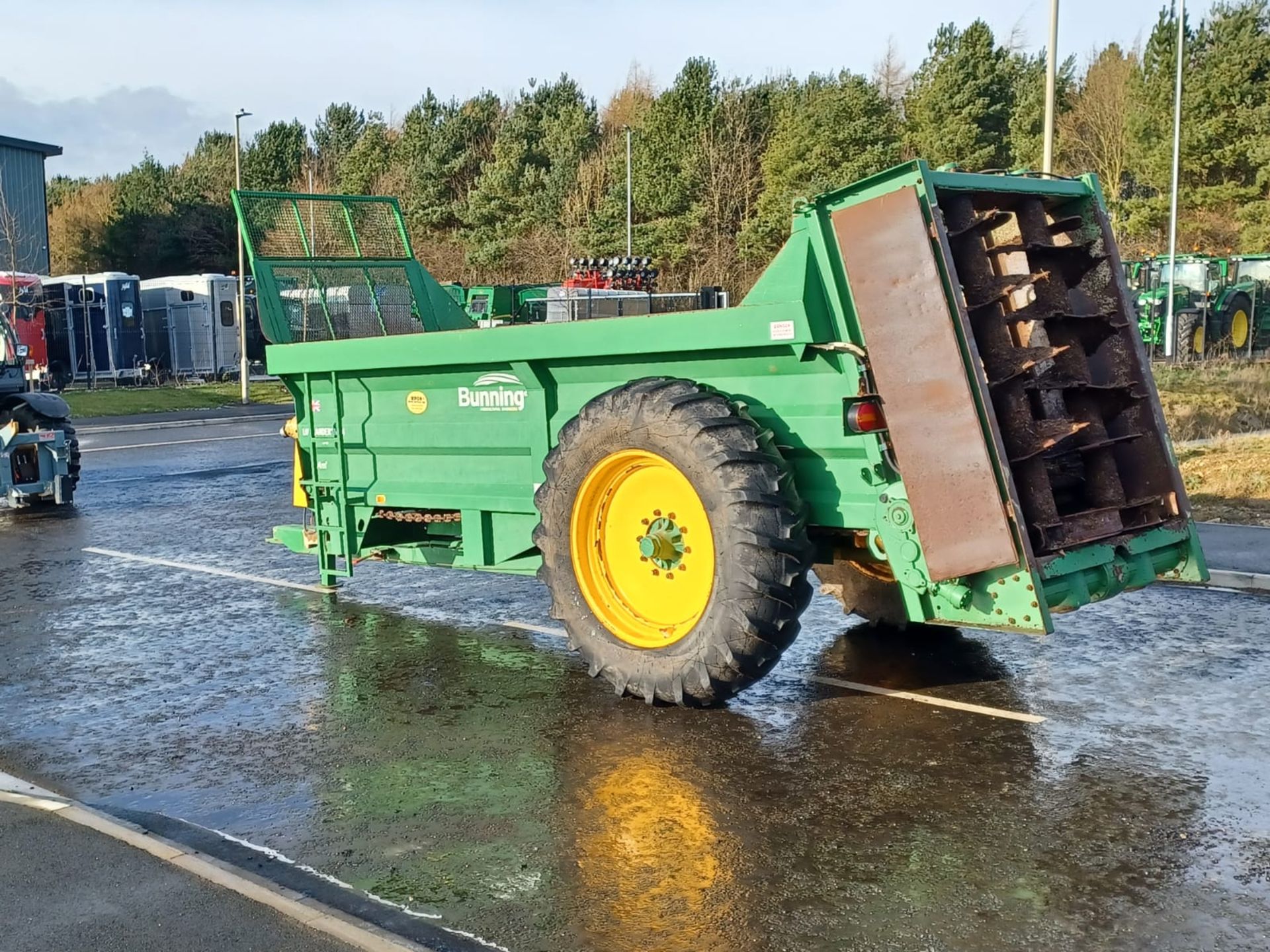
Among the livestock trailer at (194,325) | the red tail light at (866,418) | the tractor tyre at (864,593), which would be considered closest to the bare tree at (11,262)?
the livestock trailer at (194,325)

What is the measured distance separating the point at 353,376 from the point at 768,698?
3.36 m

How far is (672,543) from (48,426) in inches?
422

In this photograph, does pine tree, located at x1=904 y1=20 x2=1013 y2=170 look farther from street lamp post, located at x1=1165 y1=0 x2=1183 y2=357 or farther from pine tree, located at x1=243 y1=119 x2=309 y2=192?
pine tree, located at x1=243 y1=119 x2=309 y2=192

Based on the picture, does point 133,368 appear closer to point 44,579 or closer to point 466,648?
point 44,579

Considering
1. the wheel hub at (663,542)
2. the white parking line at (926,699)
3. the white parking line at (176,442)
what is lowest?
the white parking line at (926,699)

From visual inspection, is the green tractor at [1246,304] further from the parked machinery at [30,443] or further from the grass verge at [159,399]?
the parked machinery at [30,443]

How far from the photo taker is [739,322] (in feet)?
20.1

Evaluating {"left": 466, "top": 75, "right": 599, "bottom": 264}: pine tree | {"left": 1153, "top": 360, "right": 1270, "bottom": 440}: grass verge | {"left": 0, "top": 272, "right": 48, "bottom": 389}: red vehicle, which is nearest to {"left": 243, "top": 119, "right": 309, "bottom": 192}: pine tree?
{"left": 466, "top": 75, "right": 599, "bottom": 264}: pine tree

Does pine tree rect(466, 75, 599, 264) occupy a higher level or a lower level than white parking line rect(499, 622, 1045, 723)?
higher

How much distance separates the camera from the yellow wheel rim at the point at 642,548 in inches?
253

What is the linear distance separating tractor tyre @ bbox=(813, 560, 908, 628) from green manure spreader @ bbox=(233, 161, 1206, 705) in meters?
0.02

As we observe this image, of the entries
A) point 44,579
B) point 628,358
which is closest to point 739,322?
point 628,358

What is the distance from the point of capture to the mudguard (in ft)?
48.3

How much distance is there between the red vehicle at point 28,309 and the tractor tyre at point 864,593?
89.5 feet
